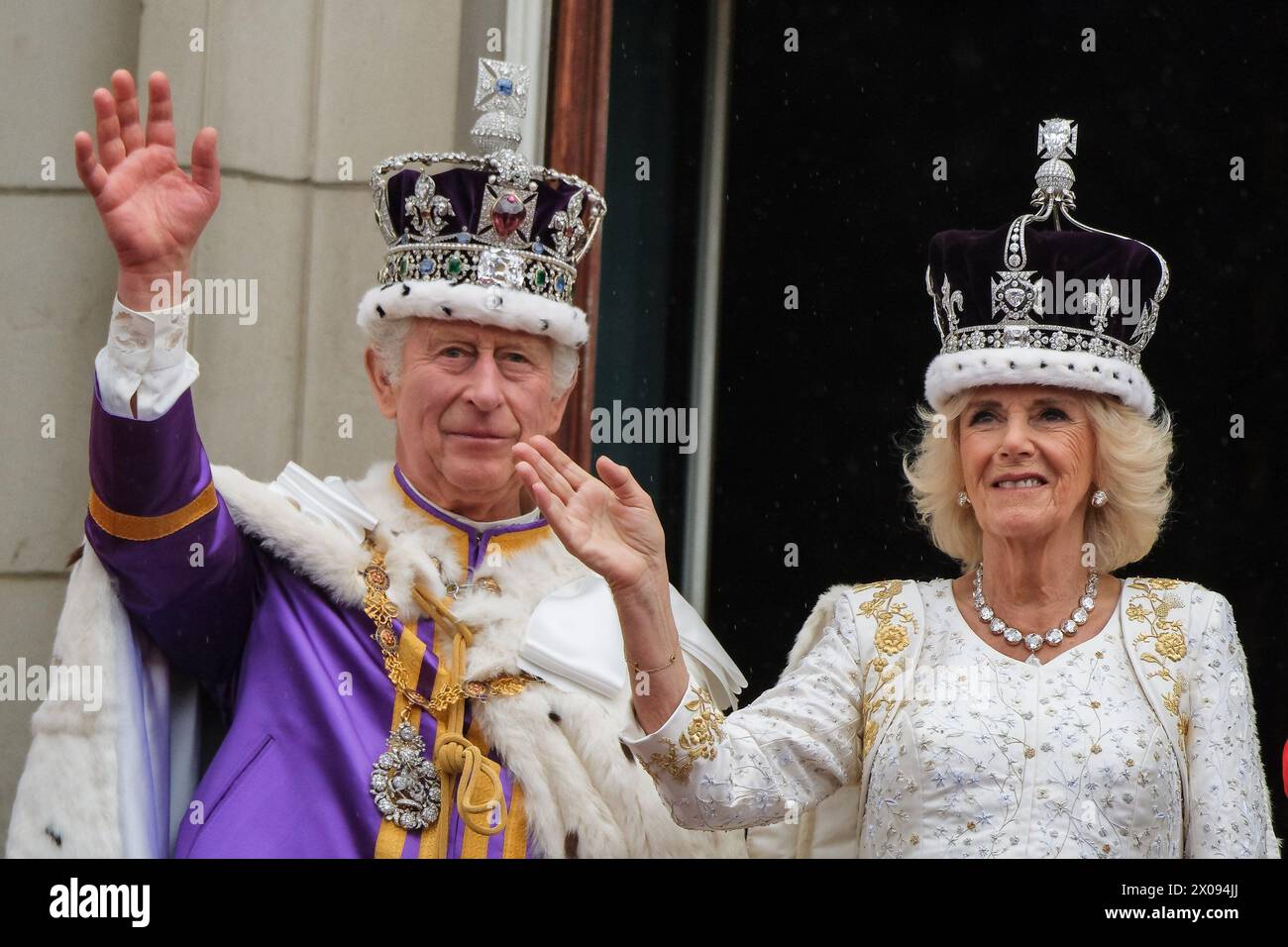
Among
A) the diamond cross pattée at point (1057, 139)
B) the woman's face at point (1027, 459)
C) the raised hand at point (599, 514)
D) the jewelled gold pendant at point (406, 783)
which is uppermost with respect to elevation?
the diamond cross pattée at point (1057, 139)

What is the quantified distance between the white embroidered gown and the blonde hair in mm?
193

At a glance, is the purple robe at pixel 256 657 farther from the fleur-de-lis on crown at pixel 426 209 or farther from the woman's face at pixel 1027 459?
the woman's face at pixel 1027 459

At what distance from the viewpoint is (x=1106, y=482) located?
380 cm

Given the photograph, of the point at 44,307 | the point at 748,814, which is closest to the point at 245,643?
the point at 748,814

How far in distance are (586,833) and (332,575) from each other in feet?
2.15

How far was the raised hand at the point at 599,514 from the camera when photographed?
3.37 m

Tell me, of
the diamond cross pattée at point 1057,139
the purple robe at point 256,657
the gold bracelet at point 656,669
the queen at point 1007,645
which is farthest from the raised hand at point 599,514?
the diamond cross pattée at point 1057,139

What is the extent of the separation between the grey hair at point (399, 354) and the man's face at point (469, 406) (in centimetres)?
2

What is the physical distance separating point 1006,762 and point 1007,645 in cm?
25

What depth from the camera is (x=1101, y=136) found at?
5637 millimetres

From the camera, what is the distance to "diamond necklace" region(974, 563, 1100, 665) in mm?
3717

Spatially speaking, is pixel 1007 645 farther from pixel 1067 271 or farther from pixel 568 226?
pixel 568 226

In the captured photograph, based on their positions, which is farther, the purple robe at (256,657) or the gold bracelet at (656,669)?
the purple robe at (256,657)

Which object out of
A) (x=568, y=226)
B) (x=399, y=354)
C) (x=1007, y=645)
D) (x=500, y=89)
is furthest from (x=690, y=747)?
(x=500, y=89)
